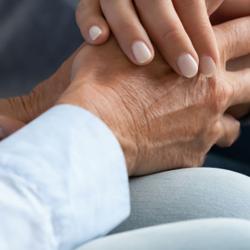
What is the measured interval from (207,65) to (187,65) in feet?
0.09

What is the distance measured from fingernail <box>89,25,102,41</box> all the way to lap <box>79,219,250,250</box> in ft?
1.01

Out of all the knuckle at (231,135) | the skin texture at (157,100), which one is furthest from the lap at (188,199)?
the knuckle at (231,135)

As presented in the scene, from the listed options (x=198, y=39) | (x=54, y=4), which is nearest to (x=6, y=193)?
(x=198, y=39)

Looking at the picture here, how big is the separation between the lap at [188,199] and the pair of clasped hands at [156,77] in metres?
0.05

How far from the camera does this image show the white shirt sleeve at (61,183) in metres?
0.45

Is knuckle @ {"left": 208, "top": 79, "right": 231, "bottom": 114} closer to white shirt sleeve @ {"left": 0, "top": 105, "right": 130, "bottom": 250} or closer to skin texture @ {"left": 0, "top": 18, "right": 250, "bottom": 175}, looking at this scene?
skin texture @ {"left": 0, "top": 18, "right": 250, "bottom": 175}

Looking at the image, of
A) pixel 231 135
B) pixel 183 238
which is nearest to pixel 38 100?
pixel 231 135

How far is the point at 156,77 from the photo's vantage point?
698mm

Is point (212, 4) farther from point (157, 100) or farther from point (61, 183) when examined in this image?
point (61, 183)

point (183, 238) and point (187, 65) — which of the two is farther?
point (187, 65)

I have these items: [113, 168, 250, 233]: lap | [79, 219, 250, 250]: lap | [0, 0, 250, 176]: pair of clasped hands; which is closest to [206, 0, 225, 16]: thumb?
[0, 0, 250, 176]: pair of clasped hands

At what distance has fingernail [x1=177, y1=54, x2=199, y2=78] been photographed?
668 millimetres

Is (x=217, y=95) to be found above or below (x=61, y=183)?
below

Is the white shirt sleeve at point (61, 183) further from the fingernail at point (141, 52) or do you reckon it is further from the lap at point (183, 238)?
the fingernail at point (141, 52)
